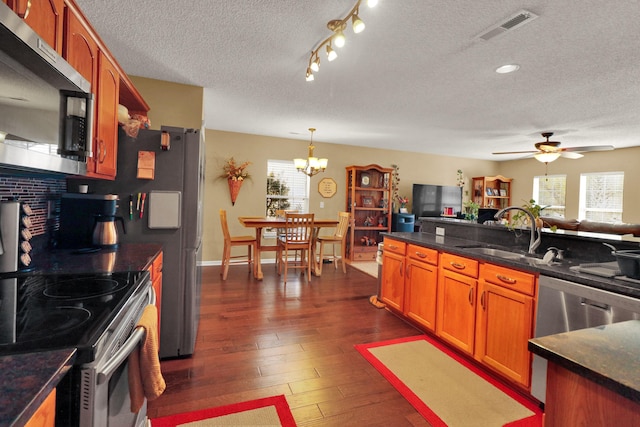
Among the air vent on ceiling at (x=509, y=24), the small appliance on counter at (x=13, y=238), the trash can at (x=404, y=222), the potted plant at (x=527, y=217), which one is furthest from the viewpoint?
the trash can at (x=404, y=222)

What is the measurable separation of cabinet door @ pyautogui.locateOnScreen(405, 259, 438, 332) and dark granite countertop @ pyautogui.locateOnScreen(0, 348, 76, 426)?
8.71 feet

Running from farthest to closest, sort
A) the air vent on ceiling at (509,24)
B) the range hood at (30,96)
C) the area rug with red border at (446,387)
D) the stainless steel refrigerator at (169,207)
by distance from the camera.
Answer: the stainless steel refrigerator at (169,207)
the air vent on ceiling at (509,24)
the area rug with red border at (446,387)
the range hood at (30,96)

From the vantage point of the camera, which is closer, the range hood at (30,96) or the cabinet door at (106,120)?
the range hood at (30,96)

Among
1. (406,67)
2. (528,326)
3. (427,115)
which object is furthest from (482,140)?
(528,326)

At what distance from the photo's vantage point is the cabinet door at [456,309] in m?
2.45

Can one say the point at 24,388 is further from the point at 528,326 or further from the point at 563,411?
the point at 528,326

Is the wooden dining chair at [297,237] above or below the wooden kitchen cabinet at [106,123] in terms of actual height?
below

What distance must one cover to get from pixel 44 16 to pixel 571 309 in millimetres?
3012

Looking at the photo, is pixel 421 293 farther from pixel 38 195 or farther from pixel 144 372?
pixel 38 195

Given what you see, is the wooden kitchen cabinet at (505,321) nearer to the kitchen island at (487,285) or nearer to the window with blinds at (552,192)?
the kitchen island at (487,285)

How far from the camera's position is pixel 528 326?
6.59 ft

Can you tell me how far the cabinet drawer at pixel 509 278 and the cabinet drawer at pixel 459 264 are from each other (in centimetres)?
9

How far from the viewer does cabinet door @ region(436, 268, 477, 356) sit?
2447mm

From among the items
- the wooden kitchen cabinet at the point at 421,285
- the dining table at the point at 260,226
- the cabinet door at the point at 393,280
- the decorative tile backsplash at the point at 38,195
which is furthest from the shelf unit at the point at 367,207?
the decorative tile backsplash at the point at 38,195
